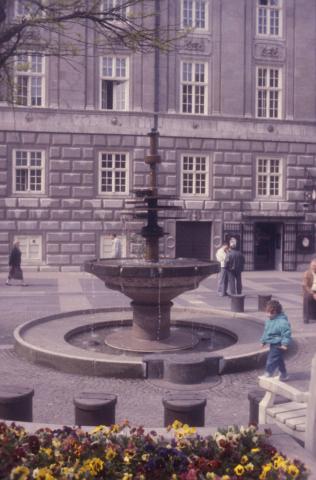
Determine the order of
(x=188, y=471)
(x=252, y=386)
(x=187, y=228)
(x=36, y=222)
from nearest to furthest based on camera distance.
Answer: (x=188, y=471)
(x=252, y=386)
(x=36, y=222)
(x=187, y=228)

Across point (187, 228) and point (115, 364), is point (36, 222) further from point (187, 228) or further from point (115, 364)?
point (115, 364)

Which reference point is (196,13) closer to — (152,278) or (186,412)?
(152,278)

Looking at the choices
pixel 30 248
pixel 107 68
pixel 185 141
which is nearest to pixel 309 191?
pixel 185 141

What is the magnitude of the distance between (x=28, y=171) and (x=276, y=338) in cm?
1993

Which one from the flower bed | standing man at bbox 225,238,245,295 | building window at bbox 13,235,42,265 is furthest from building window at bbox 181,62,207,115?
the flower bed

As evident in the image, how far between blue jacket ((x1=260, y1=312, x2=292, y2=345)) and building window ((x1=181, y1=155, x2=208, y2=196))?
19.3m

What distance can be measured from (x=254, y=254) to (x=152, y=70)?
10.3m

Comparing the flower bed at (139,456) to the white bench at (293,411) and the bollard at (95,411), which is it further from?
the bollard at (95,411)

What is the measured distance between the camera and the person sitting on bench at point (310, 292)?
1398 centimetres

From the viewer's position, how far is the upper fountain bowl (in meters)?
10.3

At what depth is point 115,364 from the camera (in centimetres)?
950

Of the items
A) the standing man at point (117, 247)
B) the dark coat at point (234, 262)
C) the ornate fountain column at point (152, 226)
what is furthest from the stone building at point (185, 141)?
the ornate fountain column at point (152, 226)

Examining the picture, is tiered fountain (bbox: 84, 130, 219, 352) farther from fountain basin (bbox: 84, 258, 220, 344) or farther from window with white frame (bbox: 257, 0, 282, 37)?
window with white frame (bbox: 257, 0, 282, 37)

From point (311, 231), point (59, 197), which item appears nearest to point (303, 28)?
point (311, 231)
